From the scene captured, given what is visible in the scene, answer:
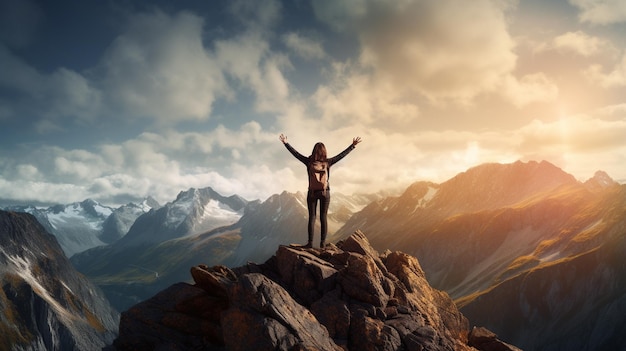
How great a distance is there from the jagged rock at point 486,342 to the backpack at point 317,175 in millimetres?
12546

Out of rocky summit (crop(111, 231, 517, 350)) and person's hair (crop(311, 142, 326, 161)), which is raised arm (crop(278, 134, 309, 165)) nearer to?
person's hair (crop(311, 142, 326, 161))

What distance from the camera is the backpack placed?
925 inches

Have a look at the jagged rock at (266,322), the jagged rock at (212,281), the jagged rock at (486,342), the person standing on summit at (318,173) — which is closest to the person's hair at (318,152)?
the person standing on summit at (318,173)

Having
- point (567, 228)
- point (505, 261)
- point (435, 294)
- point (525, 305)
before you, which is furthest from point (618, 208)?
point (435, 294)

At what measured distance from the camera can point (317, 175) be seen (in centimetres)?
2355

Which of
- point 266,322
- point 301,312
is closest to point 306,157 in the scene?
point 301,312

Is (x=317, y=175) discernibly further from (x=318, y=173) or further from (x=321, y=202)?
(x=321, y=202)

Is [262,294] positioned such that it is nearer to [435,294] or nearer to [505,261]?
[435,294]

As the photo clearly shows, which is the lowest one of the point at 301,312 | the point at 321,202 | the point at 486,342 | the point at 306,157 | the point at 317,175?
the point at 486,342

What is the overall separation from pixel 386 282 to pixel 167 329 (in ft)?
40.2

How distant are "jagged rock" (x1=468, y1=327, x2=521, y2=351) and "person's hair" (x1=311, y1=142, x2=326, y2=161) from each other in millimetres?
13929

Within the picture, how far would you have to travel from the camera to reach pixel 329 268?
22.2 meters

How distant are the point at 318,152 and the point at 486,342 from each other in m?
14.8

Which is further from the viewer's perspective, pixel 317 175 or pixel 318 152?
pixel 318 152
